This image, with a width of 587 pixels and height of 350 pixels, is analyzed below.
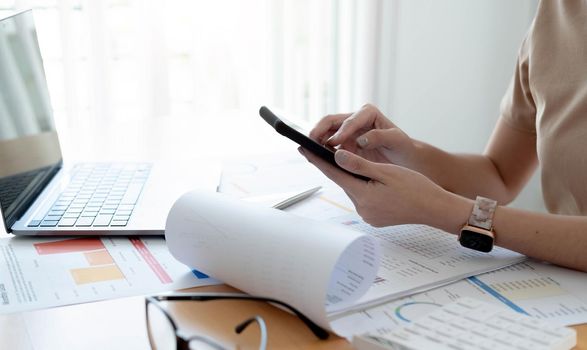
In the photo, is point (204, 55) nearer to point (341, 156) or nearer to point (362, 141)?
point (362, 141)

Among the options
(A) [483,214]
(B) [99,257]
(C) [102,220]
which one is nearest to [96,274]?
(B) [99,257]

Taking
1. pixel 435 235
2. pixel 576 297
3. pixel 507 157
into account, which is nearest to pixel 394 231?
pixel 435 235

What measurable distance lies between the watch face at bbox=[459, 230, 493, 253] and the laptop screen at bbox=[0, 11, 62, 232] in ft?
2.01

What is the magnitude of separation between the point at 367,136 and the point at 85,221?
0.44 meters

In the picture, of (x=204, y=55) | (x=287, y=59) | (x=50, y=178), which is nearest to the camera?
(x=50, y=178)

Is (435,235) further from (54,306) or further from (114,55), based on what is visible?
(114,55)

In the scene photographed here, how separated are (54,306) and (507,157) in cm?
89

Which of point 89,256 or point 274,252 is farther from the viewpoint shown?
point 89,256

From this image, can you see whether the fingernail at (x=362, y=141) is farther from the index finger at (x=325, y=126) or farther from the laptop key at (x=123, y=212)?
the laptop key at (x=123, y=212)

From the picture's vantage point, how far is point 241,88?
8.27 ft

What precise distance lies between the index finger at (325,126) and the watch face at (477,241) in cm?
28

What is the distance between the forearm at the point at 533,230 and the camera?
87cm

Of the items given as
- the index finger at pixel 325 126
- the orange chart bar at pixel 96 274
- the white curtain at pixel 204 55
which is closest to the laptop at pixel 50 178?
the orange chart bar at pixel 96 274

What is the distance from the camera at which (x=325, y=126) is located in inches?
43.5
